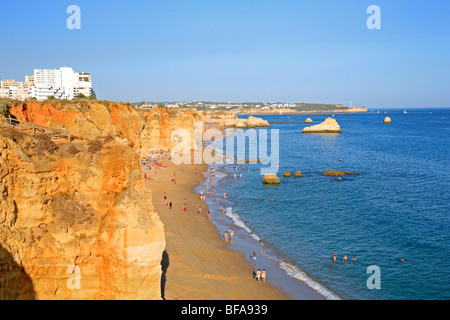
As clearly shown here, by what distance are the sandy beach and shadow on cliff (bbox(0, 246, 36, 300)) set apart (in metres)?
8.08

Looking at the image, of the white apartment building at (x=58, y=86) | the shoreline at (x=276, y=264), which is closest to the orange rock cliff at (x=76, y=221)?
the shoreline at (x=276, y=264)

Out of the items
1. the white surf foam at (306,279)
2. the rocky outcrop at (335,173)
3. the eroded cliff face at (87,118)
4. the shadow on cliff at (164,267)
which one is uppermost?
the eroded cliff face at (87,118)

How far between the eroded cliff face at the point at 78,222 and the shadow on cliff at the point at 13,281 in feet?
0.12

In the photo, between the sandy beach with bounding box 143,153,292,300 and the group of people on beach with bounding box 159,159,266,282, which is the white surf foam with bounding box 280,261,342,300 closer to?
the group of people on beach with bounding box 159,159,266,282

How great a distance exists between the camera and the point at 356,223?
1404 inches

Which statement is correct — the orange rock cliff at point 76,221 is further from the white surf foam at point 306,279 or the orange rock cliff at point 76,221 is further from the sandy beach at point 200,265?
the white surf foam at point 306,279

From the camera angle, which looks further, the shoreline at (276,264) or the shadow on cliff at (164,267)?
the shoreline at (276,264)

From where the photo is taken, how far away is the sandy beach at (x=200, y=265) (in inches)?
859

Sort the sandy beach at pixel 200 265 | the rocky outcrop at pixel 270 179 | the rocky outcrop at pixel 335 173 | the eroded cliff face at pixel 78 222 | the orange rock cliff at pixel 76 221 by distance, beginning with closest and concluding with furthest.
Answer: the orange rock cliff at pixel 76 221 < the eroded cliff face at pixel 78 222 < the sandy beach at pixel 200 265 < the rocky outcrop at pixel 270 179 < the rocky outcrop at pixel 335 173

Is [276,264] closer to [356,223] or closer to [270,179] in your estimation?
[356,223]

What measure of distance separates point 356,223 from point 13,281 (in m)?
29.6
